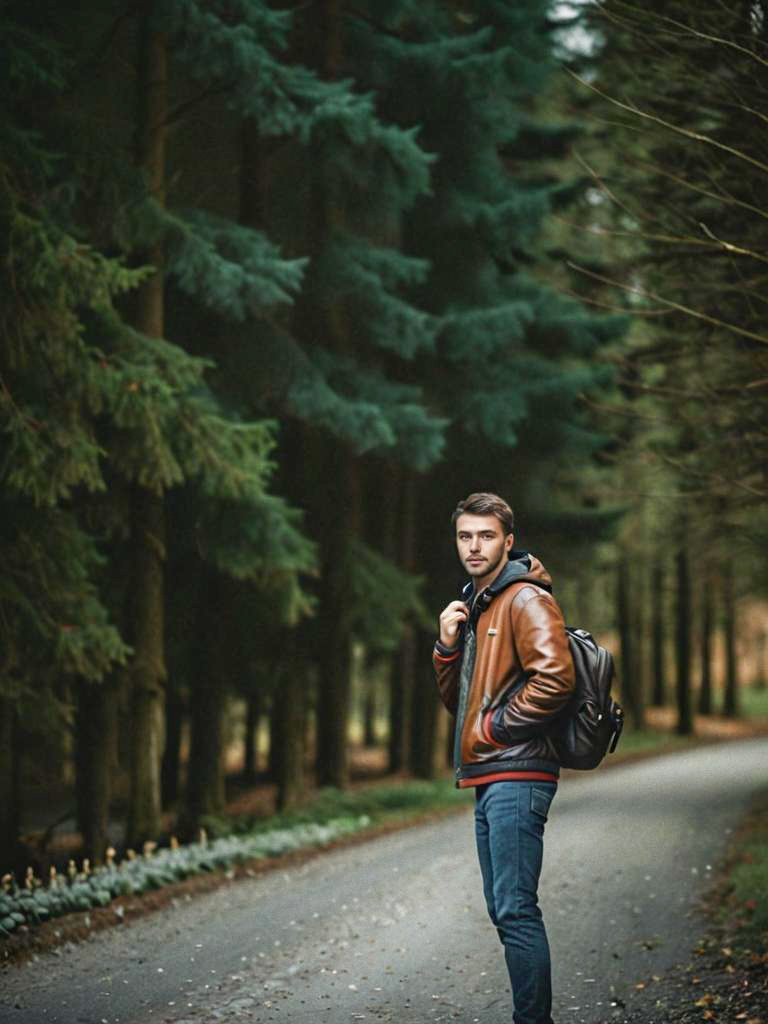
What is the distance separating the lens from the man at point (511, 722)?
14.2 ft

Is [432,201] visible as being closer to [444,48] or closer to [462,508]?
[444,48]

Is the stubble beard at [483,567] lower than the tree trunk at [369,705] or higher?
higher

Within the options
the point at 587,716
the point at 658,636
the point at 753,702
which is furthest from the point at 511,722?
the point at 753,702

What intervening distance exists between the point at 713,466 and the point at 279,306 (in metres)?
6.18

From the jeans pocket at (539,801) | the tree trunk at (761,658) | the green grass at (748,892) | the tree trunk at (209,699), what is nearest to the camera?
the jeans pocket at (539,801)

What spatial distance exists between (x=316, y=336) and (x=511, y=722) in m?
11.6

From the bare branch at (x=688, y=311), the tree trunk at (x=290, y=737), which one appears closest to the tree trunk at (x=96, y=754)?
the tree trunk at (x=290, y=737)

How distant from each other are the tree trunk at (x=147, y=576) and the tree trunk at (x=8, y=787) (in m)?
1.32

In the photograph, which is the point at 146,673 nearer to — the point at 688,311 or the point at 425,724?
the point at 688,311

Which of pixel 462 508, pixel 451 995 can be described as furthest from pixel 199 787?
pixel 462 508

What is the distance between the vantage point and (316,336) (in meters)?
15.4

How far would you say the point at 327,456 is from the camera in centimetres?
1623

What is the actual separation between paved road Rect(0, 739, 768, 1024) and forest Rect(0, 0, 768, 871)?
8.83 ft

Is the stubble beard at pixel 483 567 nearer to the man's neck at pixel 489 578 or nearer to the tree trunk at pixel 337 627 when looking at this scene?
the man's neck at pixel 489 578
